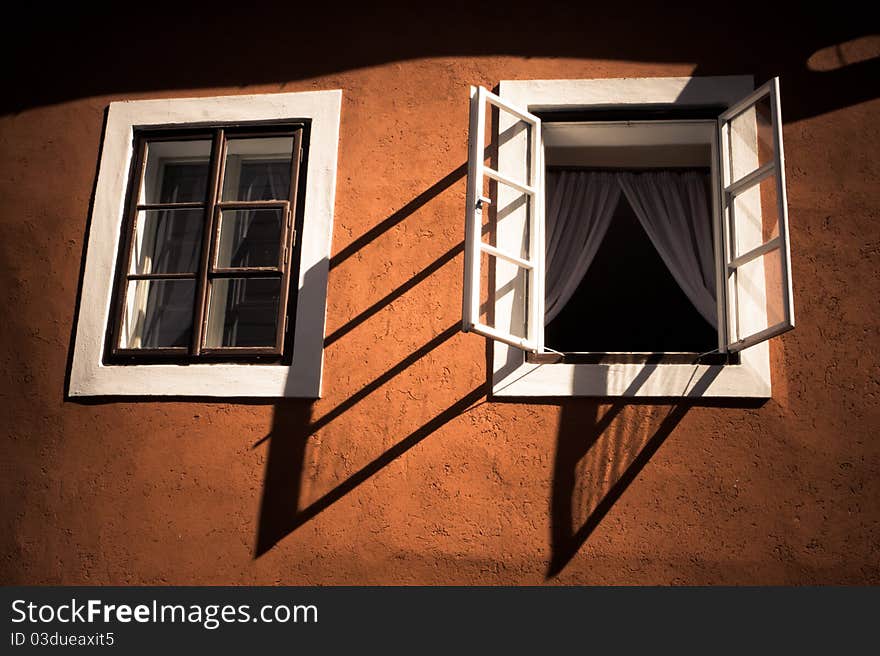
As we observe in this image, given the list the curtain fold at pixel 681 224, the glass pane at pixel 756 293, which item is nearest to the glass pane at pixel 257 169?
the curtain fold at pixel 681 224

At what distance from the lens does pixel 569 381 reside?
4.20 meters

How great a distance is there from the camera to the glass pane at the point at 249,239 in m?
4.83

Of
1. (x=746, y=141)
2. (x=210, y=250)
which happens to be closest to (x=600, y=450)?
(x=746, y=141)

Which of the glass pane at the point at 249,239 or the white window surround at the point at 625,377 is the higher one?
the glass pane at the point at 249,239

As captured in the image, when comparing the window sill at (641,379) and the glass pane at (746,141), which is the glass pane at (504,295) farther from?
the glass pane at (746,141)

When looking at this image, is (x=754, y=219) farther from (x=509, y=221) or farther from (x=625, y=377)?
(x=509, y=221)

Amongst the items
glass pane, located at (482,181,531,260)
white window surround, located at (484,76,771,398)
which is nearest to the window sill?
white window surround, located at (484,76,771,398)

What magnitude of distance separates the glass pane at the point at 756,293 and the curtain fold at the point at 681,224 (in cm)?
22

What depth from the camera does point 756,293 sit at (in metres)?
4.21

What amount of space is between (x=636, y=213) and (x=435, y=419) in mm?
1480

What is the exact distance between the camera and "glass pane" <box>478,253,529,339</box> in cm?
427

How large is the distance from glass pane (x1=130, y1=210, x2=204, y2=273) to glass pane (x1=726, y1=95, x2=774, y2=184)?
260cm

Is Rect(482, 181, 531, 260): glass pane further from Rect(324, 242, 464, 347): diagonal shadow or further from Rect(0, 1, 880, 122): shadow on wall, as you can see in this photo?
Rect(0, 1, 880, 122): shadow on wall

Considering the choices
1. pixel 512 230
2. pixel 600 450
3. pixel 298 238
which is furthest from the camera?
pixel 298 238
